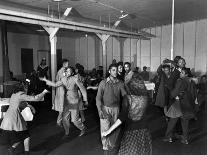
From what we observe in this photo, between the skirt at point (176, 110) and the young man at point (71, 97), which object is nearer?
the skirt at point (176, 110)

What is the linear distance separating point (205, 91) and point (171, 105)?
3.43 m

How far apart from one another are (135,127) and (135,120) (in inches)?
3.1

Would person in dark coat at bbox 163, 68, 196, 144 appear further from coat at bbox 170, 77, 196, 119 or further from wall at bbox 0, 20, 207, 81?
wall at bbox 0, 20, 207, 81

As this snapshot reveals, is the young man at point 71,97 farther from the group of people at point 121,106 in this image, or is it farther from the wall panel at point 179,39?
the wall panel at point 179,39

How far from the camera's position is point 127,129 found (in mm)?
2564

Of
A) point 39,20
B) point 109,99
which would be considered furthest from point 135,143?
point 39,20

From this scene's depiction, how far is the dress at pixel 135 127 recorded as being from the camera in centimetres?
248

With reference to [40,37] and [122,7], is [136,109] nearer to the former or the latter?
[122,7]

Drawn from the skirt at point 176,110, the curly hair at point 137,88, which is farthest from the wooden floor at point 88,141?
the curly hair at point 137,88

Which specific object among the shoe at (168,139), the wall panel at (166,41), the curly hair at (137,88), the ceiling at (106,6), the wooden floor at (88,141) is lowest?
the wooden floor at (88,141)

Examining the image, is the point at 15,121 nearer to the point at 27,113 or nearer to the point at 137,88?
the point at 27,113

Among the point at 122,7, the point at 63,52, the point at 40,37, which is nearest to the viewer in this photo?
the point at 122,7

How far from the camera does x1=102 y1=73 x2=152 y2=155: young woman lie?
8.14 feet

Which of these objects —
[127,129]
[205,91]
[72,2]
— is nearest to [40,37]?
[72,2]
